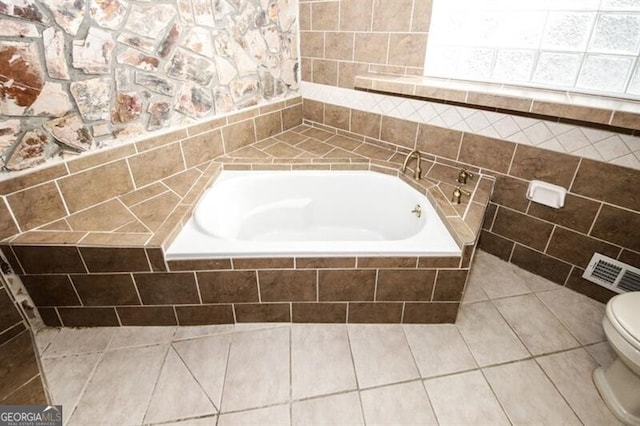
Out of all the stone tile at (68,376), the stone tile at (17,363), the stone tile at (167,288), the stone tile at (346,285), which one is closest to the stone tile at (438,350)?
the stone tile at (346,285)

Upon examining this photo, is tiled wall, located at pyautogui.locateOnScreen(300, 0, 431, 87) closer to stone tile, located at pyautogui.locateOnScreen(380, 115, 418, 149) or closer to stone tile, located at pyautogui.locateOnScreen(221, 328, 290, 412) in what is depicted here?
stone tile, located at pyautogui.locateOnScreen(380, 115, 418, 149)

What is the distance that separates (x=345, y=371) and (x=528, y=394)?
709 mm

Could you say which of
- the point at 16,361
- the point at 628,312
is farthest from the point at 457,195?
the point at 16,361

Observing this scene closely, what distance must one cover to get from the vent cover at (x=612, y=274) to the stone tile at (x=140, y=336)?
2.08 m

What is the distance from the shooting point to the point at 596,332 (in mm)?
1488

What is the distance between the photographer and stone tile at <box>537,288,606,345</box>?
4.86 feet

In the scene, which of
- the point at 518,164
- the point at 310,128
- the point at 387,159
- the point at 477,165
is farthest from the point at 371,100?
the point at 518,164

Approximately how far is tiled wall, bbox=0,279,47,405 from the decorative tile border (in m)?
2.13

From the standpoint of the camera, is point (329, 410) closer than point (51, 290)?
Yes

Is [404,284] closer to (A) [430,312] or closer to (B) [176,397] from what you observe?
(A) [430,312]

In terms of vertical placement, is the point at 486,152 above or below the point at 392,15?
below

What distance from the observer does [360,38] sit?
2012mm

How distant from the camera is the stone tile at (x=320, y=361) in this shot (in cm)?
128

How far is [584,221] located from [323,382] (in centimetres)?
145
